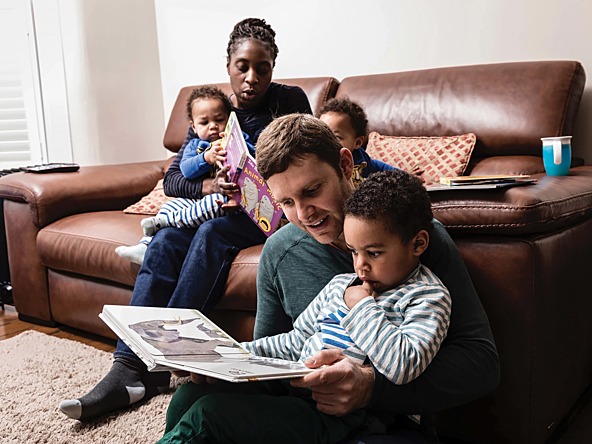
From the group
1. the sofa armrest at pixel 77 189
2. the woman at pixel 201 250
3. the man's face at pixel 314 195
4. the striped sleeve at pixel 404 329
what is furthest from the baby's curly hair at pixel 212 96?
the striped sleeve at pixel 404 329

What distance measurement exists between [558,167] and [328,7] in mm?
1460

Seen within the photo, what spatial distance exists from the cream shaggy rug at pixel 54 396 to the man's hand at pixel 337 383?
850 mm

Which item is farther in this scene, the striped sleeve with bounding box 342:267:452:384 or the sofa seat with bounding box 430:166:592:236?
the sofa seat with bounding box 430:166:592:236

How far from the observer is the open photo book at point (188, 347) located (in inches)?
39.6

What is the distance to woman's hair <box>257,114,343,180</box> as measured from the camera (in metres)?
1.27

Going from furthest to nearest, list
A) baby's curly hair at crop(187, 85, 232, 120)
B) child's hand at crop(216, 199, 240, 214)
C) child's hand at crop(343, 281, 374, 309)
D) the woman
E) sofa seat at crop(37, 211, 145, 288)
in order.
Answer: sofa seat at crop(37, 211, 145, 288) → baby's curly hair at crop(187, 85, 232, 120) → child's hand at crop(216, 199, 240, 214) → the woman → child's hand at crop(343, 281, 374, 309)

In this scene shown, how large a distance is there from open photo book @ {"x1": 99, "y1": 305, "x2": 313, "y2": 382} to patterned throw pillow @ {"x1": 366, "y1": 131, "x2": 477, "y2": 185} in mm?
1171

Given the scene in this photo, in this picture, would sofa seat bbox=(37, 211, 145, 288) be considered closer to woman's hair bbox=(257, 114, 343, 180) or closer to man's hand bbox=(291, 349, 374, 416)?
woman's hair bbox=(257, 114, 343, 180)

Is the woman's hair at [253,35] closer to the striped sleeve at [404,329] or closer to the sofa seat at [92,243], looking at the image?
the sofa seat at [92,243]

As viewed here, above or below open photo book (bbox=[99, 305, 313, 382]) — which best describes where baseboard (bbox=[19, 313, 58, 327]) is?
below

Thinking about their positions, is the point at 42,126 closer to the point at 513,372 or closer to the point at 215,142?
the point at 215,142

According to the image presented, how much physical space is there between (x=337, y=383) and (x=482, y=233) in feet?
2.00

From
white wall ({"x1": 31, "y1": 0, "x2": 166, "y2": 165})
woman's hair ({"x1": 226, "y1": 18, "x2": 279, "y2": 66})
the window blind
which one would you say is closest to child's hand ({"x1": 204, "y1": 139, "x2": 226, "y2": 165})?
woman's hair ({"x1": 226, "y1": 18, "x2": 279, "y2": 66})

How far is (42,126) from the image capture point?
3748 millimetres
